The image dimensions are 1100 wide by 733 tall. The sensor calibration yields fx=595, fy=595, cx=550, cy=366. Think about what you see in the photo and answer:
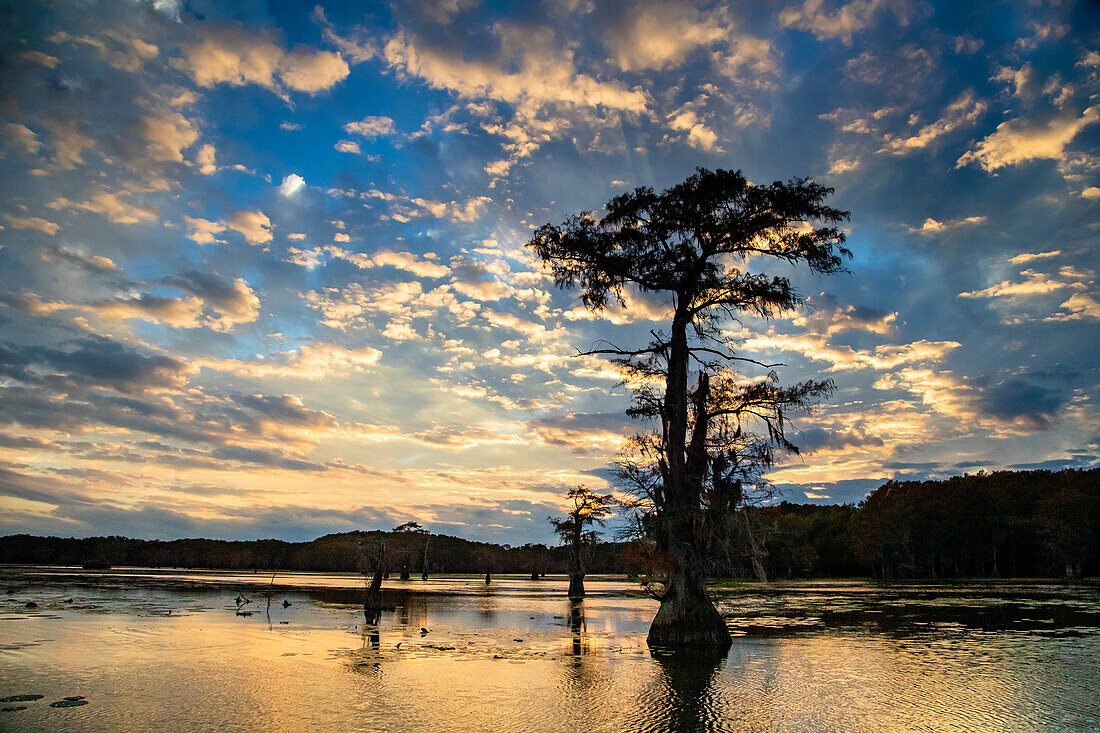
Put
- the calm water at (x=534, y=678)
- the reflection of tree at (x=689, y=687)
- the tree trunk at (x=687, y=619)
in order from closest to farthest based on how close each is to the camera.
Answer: the calm water at (x=534, y=678)
the reflection of tree at (x=689, y=687)
the tree trunk at (x=687, y=619)

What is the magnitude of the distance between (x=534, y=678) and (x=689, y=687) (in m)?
3.26

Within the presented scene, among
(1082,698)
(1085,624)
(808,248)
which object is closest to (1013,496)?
(1085,624)

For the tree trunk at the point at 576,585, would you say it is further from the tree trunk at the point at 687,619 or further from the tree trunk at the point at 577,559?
the tree trunk at the point at 687,619

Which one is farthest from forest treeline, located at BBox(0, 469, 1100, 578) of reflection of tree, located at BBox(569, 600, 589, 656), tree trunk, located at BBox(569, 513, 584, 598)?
reflection of tree, located at BBox(569, 600, 589, 656)

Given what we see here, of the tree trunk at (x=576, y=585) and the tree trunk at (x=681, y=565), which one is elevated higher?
the tree trunk at (x=681, y=565)

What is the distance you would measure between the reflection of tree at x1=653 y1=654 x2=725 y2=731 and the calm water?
0.06 metres

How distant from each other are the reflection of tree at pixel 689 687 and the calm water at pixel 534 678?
0.20ft

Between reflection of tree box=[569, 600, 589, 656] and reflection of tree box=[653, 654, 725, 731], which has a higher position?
reflection of tree box=[653, 654, 725, 731]

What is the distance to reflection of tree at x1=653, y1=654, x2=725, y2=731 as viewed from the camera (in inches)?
353

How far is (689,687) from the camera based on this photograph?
1157cm

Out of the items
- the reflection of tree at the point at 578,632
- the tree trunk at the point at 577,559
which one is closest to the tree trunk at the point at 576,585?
the tree trunk at the point at 577,559

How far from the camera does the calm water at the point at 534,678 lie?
8.82 m

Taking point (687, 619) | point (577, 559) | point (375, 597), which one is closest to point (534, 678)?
point (687, 619)

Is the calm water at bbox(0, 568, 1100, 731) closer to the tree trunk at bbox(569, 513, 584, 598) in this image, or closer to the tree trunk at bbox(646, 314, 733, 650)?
the tree trunk at bbox(646, 314, 733, 650)
